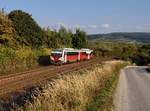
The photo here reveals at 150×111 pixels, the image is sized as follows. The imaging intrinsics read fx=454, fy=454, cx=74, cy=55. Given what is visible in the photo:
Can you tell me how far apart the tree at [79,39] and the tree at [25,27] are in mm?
49966

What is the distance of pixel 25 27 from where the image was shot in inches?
2672

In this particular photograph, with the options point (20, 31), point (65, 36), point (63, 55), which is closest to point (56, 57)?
point (63, 55)

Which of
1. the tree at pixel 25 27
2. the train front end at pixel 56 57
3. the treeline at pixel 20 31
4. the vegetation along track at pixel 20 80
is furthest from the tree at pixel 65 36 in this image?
the vegetation along track at pixel 20 80

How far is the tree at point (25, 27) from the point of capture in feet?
218

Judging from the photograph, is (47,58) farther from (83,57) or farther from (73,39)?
(73,39)

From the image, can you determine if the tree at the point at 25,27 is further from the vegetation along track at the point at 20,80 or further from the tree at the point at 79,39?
the tree at the point at 79,39

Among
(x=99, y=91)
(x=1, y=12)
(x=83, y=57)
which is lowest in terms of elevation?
(x=83, y=57)

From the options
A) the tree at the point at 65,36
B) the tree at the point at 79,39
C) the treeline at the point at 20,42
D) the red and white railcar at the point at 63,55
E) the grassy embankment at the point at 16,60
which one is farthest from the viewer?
the tree at the point at 79,39

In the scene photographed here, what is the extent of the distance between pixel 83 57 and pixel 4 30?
36.1 m

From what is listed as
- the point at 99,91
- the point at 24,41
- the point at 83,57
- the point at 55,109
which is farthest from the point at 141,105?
the point at 83,57

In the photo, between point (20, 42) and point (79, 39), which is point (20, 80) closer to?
point (20, 42)

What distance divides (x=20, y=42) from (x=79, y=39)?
58805 mm

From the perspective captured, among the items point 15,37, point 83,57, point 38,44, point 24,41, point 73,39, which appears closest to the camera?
point 15,37

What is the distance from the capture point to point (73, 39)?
122250 mm
